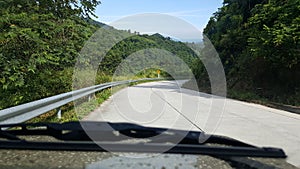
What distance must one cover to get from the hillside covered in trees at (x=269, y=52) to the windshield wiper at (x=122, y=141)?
13.1 meters

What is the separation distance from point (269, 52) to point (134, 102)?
8016 mm

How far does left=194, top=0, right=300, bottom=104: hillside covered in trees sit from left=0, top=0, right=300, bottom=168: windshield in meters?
0.07

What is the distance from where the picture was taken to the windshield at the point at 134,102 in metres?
2.04

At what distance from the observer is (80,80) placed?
13453 mm

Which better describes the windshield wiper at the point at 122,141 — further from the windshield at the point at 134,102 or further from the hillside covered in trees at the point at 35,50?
the hillside covered in trees at the point at 35,50

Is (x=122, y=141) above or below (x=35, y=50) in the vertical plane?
below

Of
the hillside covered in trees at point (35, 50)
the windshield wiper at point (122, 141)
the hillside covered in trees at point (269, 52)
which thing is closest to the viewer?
the windshield wiper at point (122, 141)

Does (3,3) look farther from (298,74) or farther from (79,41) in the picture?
(298,74)

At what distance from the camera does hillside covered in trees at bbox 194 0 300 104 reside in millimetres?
14352

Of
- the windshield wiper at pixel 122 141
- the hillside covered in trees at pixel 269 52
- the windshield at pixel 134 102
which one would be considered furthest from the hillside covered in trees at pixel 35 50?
the hillside covered in trees at pixel 269 52

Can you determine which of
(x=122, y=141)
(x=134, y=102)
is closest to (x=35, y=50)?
(x=134, y=102)

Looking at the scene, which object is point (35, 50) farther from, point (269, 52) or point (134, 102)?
point (269, 52)

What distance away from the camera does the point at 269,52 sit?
15586 mm

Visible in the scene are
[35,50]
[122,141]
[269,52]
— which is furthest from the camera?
[269,52]
